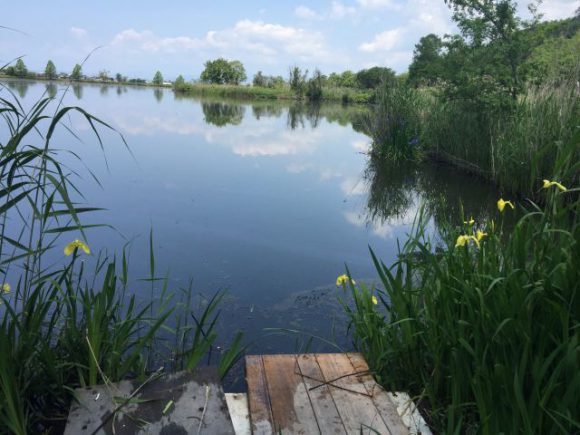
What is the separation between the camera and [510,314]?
162cm

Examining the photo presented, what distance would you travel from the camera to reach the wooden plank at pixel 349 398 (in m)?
1.76

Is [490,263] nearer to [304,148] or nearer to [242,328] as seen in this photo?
[242,328]

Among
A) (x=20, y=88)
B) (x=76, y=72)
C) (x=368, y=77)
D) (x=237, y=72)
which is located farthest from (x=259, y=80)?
(x=76, y=72)

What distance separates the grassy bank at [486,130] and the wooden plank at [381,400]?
2460 mm

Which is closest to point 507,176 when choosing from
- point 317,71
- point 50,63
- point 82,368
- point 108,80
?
point 82,368

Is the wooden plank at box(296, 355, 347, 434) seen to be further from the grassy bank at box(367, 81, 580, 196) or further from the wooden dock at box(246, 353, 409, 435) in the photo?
the grassy bank at box(367, 81, 580, 196)

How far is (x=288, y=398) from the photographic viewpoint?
1.91 metres

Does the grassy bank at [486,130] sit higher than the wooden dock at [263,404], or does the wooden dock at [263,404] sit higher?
the grassy bank at [486,130]

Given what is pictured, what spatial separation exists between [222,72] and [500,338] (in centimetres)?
4597

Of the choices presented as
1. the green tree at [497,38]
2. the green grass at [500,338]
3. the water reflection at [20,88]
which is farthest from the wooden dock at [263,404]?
the water reflection at [20,88]

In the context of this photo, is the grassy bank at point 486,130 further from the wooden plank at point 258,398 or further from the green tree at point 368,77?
the green tree at point 368,77

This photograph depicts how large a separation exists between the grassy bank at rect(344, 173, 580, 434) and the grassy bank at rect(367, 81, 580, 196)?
7.11ft

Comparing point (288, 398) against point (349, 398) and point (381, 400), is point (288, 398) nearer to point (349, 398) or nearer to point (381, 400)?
point (349, 398)

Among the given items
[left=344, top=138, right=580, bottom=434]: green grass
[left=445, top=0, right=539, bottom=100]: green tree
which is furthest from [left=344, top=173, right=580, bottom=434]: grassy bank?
[left=445, top=0, right=539, bottom=100]: green tree
